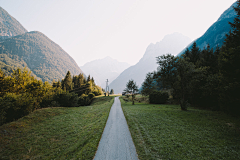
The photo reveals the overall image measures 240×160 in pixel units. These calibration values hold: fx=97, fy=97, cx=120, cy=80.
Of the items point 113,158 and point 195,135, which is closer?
point 113,158

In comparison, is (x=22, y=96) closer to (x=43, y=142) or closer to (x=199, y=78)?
(x=43, y=142)

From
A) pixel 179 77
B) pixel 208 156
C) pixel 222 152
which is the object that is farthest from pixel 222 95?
pixel 208 156

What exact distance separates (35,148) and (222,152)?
1329cm

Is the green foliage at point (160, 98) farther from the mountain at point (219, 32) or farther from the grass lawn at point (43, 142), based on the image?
the mountain at point (219, 32)

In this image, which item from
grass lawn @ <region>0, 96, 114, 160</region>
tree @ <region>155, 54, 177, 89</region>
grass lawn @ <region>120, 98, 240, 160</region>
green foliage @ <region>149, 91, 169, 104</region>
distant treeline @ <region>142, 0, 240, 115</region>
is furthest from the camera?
green foliage @ <region>149, 91, 169, 104</region>

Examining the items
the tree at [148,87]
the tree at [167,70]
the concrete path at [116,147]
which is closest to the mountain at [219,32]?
the tree at [148,87]

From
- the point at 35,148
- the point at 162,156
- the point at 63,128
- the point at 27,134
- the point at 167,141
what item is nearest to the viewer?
the point at 162,156

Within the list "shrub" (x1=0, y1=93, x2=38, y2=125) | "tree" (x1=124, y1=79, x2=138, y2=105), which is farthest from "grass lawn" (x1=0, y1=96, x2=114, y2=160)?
"tree" (x1=124, y1=79, x2=138, y2=105)

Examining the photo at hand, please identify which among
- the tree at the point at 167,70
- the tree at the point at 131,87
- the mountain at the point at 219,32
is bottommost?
the tree at the point at 131,87

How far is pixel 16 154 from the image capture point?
23.5 feet

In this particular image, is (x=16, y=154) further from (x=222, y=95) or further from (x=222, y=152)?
(x=222, y=95)

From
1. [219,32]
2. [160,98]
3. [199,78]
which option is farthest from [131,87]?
[219,32]

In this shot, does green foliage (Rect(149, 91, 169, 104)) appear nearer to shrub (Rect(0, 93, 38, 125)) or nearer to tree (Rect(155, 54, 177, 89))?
tree (Rect(155, 54, 177, 89))

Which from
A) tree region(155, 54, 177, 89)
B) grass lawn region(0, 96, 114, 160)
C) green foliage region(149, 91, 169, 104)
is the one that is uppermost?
tree region(155, 54, 177, 89)
